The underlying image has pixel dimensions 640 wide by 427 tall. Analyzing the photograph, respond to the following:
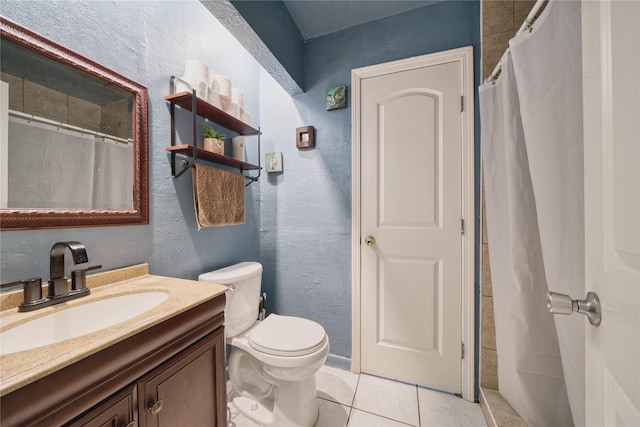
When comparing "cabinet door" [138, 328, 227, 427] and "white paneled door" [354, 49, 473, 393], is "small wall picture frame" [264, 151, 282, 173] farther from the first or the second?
"cabinet door" [138, 328, 227, 427]

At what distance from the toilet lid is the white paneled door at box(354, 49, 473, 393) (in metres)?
0.50

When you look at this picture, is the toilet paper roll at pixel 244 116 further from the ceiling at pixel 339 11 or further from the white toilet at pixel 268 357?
the white toilet at pixel 268 357

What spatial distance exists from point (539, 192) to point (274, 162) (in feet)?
5.00

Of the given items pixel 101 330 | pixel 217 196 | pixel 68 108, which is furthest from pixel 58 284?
pixel 217 196

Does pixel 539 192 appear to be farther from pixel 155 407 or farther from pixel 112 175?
pixel 112 175

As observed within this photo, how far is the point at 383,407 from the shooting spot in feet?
4.51

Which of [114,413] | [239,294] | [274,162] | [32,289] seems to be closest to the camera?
[114,413]

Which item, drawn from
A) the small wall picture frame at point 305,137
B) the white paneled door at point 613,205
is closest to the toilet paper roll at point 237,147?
the small wall picture frame at point 305,137

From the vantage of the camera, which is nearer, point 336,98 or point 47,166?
point 47,166

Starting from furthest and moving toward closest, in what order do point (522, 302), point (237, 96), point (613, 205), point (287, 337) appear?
point (237, 96) < point (287, 337) < point (522, 302) < point (613, 205)

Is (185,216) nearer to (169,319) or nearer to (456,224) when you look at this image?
(169,319)

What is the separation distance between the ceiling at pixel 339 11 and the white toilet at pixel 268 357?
5.45 feet

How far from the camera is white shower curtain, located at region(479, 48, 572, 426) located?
0.93 metres

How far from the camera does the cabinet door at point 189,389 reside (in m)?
0.66
